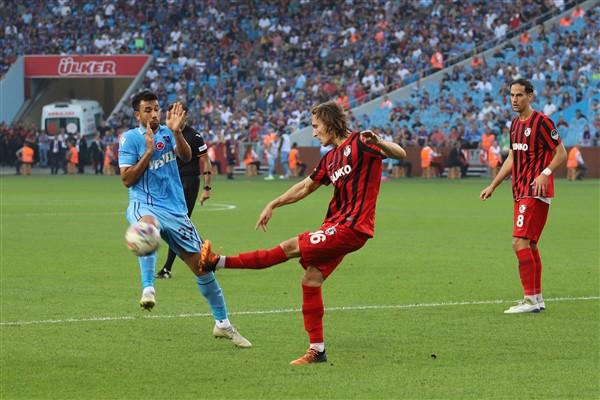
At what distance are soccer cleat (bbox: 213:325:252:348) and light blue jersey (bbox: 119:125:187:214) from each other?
1174 mm

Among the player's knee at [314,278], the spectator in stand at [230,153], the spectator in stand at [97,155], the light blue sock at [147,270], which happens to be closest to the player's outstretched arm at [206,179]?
the light blue sock at [147,270]

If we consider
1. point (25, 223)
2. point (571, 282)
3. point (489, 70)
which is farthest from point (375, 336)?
point (489, 70)

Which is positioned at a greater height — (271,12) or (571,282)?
(271,12)

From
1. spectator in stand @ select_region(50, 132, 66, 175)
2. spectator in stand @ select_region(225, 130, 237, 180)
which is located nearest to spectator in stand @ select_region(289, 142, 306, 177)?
spectator in stand @ select_region(225, 130, 237, 180)

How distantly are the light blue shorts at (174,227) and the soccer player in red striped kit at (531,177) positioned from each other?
3596 millimetres

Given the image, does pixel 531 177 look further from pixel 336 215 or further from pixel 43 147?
pixel 43 147

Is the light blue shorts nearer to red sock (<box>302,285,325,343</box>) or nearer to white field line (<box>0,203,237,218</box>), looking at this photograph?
red sock (<box>302,285,325,343</box>)

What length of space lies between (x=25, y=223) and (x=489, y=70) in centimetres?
3209

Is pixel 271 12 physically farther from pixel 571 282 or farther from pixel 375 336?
pixel 375 336

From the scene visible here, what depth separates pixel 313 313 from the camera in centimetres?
935

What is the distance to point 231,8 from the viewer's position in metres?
66.4

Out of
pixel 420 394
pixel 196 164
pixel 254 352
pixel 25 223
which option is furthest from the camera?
pixel 25 223

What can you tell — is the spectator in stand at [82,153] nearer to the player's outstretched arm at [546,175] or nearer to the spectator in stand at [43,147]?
the spectator in stand at [43,147]

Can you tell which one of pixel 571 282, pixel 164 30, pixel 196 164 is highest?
pixel 164 30
